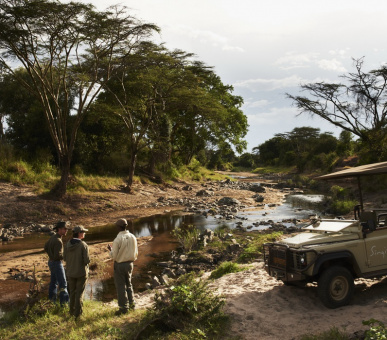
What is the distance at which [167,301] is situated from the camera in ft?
18.8

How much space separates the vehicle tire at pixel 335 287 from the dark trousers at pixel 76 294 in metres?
3.94

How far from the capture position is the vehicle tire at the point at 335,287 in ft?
19.3

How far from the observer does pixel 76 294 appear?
6301 mm

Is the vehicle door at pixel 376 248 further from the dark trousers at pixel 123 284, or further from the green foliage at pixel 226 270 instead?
the dark trousers at pixel 123 284

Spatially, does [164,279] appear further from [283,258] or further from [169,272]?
[283,258]

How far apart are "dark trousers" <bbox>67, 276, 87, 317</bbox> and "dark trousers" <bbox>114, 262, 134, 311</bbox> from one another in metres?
0.58

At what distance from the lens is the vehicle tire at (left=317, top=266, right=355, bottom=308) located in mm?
5891

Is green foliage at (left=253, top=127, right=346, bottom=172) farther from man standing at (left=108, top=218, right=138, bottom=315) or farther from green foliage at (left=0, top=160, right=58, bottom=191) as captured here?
man standing at (left=108, top=218, right=138, bottom=315)

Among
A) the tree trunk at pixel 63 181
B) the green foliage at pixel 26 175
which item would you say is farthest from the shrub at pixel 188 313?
the green foliage at pixel 26 175

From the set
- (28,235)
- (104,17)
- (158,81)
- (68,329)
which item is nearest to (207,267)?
(68,329)

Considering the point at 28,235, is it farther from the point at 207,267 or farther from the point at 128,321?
the point at 128,321

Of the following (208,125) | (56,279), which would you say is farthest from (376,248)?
(208,125)

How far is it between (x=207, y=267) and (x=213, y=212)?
37.1ft

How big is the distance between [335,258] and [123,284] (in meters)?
3.61
